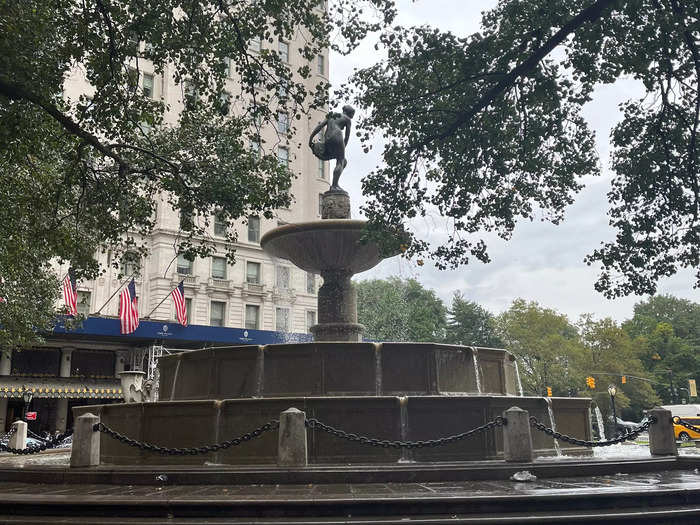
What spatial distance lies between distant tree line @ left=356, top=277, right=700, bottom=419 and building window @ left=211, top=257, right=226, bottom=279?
15702 mm

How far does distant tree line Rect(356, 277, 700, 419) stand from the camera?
5719 centimetres

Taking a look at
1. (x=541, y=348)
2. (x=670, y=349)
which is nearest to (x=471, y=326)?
(x=541, y=348)

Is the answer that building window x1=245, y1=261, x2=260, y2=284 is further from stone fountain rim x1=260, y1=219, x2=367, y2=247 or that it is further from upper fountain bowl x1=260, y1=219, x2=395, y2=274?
stone fountain rim x1=260, y1=219, x2=367, y2=247

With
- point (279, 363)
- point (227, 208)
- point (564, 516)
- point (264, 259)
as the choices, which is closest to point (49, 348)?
point (264, 259)

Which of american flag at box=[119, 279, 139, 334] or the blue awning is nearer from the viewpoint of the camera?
american flag at box=[119, 279, 139, 334]

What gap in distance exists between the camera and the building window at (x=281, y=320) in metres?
48.8

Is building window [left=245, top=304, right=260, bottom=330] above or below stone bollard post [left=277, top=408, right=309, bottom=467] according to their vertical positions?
above

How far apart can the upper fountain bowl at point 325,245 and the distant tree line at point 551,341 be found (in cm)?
3976

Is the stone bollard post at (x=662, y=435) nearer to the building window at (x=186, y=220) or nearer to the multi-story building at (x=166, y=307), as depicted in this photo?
the building window at (x=186, y=220)

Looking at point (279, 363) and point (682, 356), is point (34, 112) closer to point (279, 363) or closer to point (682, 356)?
point (279, 363)

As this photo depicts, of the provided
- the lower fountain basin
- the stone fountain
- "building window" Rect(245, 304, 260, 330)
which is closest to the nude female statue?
the stone fountain

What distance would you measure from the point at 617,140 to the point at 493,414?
7.07m

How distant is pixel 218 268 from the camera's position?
4681 centimetres

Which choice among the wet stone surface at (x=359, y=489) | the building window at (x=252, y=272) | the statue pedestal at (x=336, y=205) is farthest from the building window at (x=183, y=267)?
the wet stone surface at (x=359, y=489)
